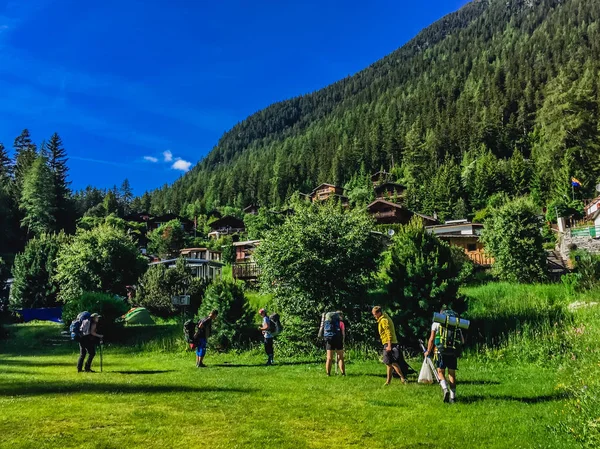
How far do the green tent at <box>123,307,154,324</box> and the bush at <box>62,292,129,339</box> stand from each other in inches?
170

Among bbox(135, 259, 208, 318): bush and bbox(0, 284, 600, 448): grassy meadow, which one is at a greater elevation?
bbox(135, 259, 208, 318): bush

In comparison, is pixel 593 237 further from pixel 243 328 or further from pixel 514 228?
pixel 243 328

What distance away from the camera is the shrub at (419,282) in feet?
49.3

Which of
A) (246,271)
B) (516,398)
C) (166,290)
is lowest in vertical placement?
(516,398)

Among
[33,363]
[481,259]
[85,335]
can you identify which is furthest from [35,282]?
[481,259]

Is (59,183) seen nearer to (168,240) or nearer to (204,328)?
(168,240)

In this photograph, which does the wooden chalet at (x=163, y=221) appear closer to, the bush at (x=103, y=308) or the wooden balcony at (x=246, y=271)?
the wooden balcony at (x=246, y=271)

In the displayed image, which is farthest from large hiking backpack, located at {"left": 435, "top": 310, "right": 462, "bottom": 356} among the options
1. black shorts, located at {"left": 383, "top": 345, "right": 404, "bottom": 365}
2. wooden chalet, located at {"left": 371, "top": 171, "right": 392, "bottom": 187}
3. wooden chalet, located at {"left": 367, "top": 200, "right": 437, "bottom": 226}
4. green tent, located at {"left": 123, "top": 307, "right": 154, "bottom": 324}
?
wooden chalet, located at {"left": 371, "top": 171, "right": 392, "bottom": 187}

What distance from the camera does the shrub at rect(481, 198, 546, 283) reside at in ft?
80.0

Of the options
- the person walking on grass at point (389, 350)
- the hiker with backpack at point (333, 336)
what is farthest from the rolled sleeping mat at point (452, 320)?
the hiker with backpack at point (333, 336)

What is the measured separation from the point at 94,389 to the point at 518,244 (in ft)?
73.4

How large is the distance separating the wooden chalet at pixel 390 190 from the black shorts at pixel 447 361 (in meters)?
75.1

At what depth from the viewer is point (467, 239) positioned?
4038 centimetres

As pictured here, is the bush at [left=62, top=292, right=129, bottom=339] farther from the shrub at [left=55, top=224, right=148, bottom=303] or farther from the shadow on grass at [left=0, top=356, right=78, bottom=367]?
the shrub at [left=55, top=224, right=148, bottom=303]
